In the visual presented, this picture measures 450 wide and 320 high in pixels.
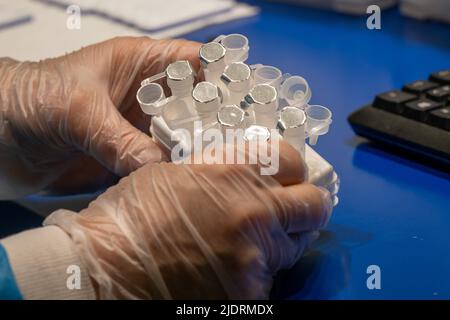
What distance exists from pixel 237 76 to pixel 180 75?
5 centimetres

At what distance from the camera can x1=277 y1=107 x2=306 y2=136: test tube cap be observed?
0.56 meters

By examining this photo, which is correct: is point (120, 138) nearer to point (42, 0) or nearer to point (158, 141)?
point (158, 141)

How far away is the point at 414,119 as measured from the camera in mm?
735

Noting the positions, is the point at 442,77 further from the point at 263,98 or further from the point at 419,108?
the point at 263,98

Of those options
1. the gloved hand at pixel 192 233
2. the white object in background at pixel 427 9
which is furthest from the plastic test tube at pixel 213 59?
the white object in background at pixel 427 9

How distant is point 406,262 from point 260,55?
20.0 inches

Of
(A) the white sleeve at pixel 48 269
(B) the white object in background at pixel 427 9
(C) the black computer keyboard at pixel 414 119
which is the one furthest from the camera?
(B) the white object in background at pixel 427 9

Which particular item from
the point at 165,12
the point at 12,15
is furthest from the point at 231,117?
the point at 12,15

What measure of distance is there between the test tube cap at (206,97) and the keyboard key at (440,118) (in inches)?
10.5

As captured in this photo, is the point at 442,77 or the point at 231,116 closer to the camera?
the point at 231,116

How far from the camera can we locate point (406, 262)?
1.91 feet

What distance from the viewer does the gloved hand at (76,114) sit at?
0.63 meters

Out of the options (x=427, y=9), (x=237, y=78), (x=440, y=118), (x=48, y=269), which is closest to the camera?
(x=48, y=269)

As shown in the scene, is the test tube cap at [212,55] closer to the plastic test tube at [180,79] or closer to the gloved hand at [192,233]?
the plastic test tube at [180,79]
